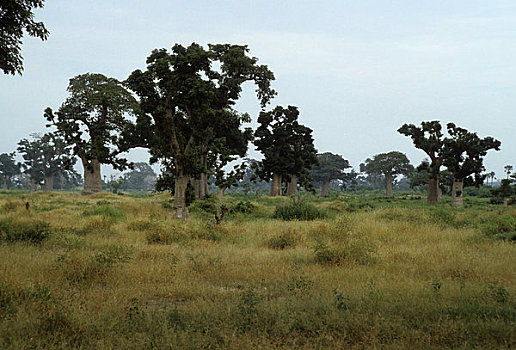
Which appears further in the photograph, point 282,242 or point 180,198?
point 180,198

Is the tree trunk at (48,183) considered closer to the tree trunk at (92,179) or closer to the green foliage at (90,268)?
the tree trunk at (92,179)

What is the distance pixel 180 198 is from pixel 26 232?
9.48 metres

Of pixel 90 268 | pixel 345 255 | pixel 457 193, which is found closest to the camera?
pixel 90 268

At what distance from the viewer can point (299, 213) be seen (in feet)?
65.0

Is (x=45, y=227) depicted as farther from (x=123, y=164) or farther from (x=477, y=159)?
(x=477, y=159)

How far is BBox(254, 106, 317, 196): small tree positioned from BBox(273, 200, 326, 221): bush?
23583 millimetres

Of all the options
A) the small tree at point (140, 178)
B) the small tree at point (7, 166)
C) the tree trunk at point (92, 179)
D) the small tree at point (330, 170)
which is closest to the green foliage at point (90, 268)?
the tree trunk at point (92, 179)

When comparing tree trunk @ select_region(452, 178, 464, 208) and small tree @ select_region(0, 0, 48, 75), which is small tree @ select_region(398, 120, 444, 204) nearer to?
tree trunk @ select_region(452, 178, 464, 208)

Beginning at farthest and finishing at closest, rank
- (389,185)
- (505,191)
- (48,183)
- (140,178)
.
→ 1. (140,178)
2. (48,183)
3. (389,185)
4. (505,191)

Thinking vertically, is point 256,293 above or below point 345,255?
below

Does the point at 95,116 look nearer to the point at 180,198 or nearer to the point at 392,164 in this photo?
the point at 180,198

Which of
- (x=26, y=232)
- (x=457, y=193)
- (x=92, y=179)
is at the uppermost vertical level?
(x=92, y=179)

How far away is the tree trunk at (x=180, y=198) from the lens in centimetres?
1947

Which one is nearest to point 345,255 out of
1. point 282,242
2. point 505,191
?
point 282,242
